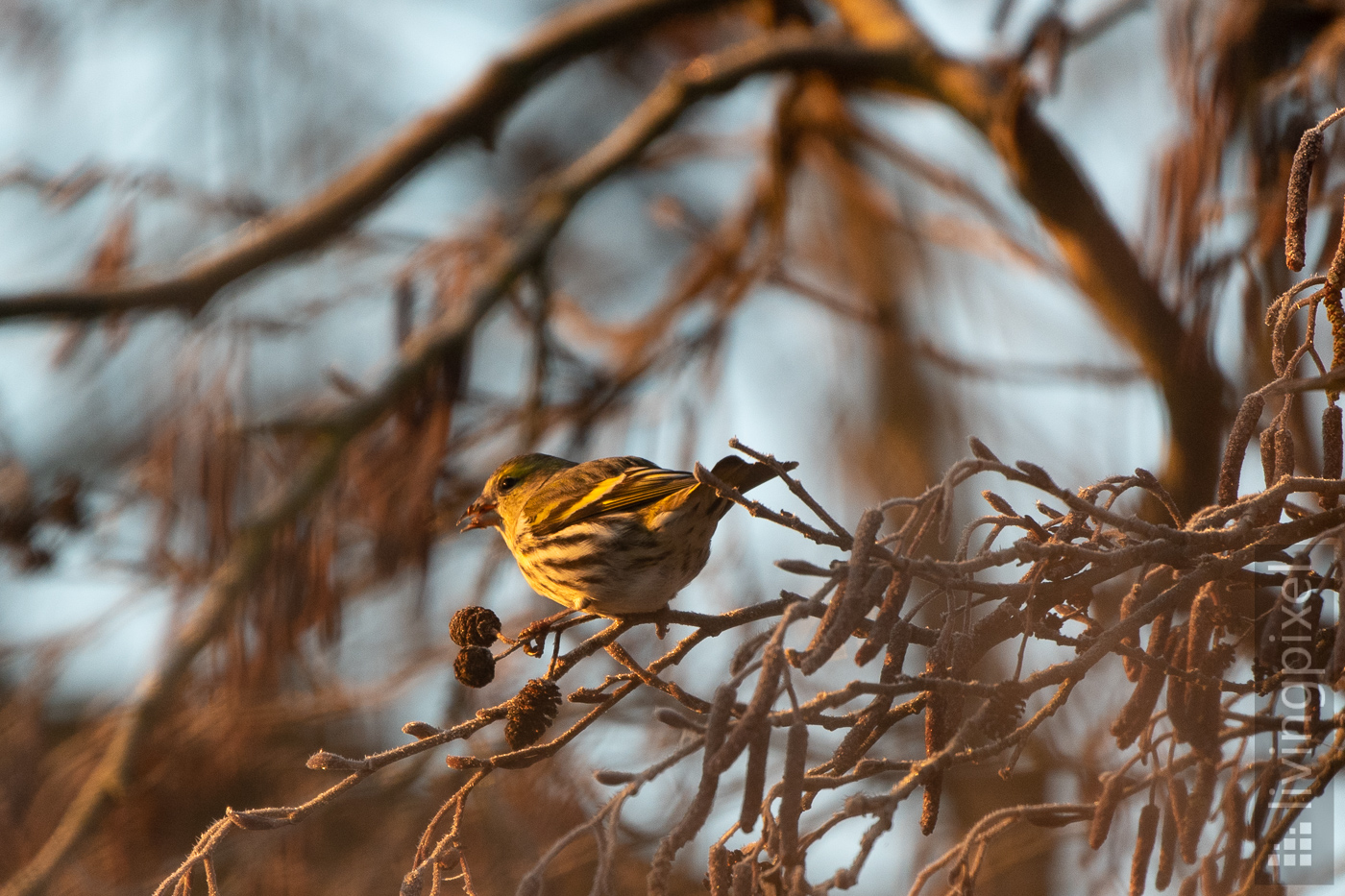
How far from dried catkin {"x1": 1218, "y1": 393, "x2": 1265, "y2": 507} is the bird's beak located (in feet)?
7.12

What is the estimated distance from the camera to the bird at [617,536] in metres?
2.50

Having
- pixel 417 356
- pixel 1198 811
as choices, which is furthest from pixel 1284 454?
pixel 417 356

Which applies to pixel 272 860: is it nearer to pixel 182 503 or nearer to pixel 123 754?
pixel 123 754

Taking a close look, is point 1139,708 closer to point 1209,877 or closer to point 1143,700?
point 1143,700

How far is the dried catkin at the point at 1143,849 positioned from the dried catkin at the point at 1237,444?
1.31 feet

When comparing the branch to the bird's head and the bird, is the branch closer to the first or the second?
the bird's head

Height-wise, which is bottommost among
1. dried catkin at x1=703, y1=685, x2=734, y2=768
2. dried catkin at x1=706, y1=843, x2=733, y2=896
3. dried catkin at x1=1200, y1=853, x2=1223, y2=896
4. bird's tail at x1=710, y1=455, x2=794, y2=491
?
dried catkin at x1=706, y1=843, x2=733, y2=896

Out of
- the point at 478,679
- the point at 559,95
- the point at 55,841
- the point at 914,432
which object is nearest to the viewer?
the point at 478,679

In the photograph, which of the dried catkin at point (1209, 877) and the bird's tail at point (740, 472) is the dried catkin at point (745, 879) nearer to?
the dried catkin at point (1209, 877)


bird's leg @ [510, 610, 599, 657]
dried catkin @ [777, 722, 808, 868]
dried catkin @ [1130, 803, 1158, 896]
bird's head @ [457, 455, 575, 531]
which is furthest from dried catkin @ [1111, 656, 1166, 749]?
bird's head @ [457, 455, 575, 531]

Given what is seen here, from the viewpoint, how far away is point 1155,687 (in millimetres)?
1355

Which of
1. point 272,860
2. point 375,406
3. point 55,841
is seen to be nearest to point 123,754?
point 55,841

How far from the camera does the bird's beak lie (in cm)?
328

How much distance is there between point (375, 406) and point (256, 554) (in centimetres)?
54
